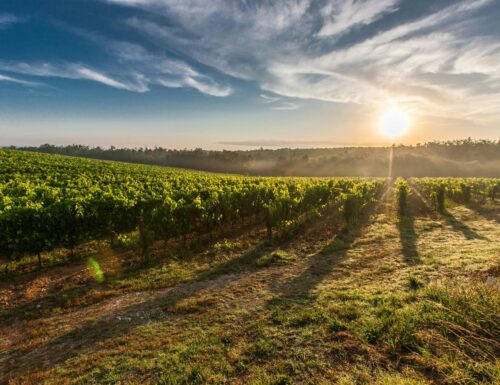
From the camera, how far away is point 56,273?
9641mm

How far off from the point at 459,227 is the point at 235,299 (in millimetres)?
15681

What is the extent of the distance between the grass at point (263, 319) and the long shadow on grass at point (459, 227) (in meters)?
3.14

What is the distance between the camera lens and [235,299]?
728 cm

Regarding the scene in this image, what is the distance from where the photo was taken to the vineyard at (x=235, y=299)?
177 inches

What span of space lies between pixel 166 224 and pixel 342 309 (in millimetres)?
8091

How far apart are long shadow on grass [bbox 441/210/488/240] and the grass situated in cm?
314

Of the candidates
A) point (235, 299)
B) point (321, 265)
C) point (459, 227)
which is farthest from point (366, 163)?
point (235, 299)

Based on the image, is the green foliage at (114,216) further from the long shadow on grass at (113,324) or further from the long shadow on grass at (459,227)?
the long shadow on grass at (459,227)

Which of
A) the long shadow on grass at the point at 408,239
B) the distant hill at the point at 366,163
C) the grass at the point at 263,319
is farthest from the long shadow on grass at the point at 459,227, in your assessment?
the distant hill at the point at 366,163

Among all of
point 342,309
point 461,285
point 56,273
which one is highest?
point 461,285

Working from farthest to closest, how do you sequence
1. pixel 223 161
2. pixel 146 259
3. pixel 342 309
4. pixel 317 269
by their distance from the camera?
pixel 223 161 → pixel 146 259 → pixel 317 269 → pixel 342 309

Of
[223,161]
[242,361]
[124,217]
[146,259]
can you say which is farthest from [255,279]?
[223,161]

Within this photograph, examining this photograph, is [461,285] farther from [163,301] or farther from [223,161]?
[223,161]

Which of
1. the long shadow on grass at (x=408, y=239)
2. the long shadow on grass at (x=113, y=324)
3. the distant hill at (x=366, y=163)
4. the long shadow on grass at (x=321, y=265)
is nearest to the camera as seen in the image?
the long shadow on grass at (x=113, y=324)
